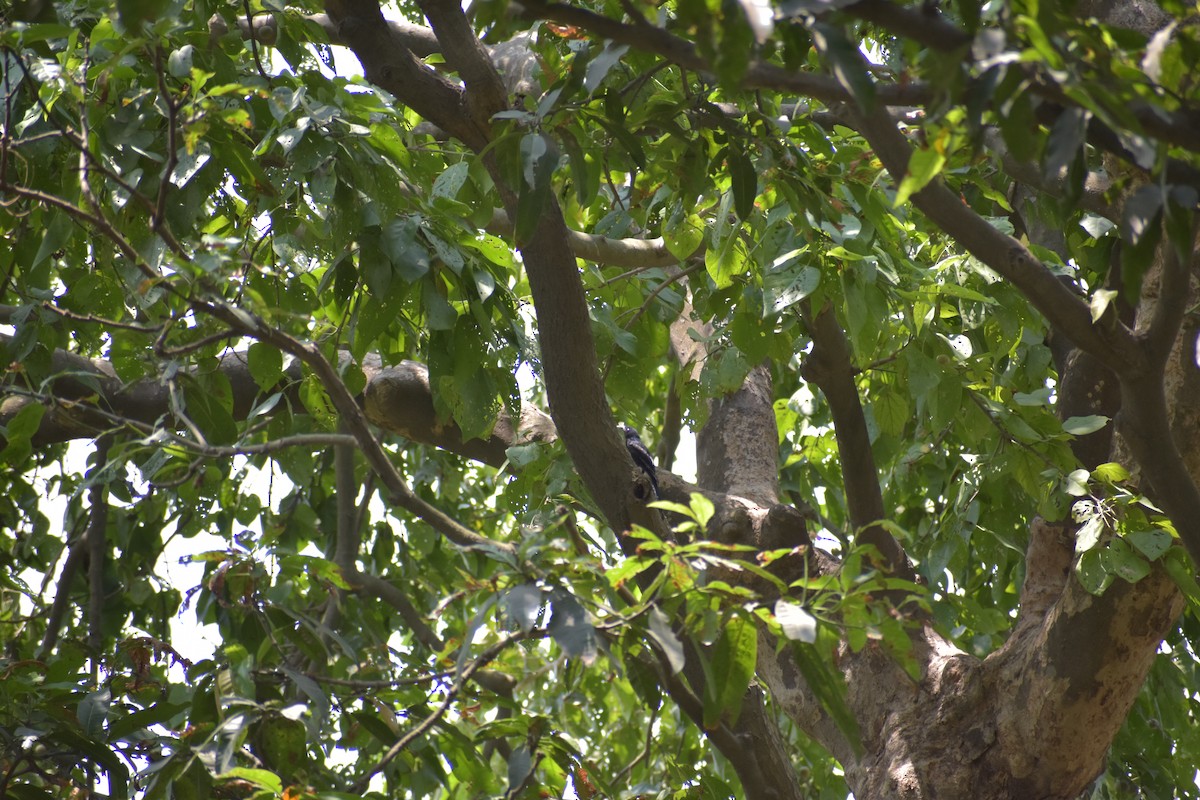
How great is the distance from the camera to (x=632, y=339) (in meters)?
2.88

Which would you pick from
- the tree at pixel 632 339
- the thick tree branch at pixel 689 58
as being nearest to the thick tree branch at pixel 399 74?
the tree at pixel 632 339

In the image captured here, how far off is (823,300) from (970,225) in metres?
0.68

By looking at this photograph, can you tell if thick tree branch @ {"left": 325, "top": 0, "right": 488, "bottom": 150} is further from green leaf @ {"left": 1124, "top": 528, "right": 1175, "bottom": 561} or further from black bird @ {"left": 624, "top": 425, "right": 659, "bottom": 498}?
green leaf @ {"left": 1124, "top": 528, "right": 1175, "bottom": 561}

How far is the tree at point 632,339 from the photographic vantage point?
143 cm

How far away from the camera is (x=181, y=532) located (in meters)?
3.84

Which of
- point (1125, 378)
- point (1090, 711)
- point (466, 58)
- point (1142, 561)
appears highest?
point (466, 58)

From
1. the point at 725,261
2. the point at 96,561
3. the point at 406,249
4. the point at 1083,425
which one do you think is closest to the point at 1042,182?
the point at 1083,425

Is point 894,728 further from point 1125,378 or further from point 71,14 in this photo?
point 71,14

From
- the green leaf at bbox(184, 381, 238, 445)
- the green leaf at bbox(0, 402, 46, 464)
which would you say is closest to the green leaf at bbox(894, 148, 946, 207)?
the green leaf at bbox(184, 381, 238, 445)

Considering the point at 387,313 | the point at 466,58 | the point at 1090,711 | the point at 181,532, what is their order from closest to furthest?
the point at 466,58 → the point at 387,313 → the point at 1090,711 → the point at 181,532

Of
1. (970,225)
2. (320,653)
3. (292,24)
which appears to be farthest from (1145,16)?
(320,653)

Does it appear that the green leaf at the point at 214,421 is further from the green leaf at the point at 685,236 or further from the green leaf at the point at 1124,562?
the green leaf at the point at 1124,562

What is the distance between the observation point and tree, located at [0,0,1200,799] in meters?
1.43

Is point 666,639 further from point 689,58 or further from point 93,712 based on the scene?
point 93,712
